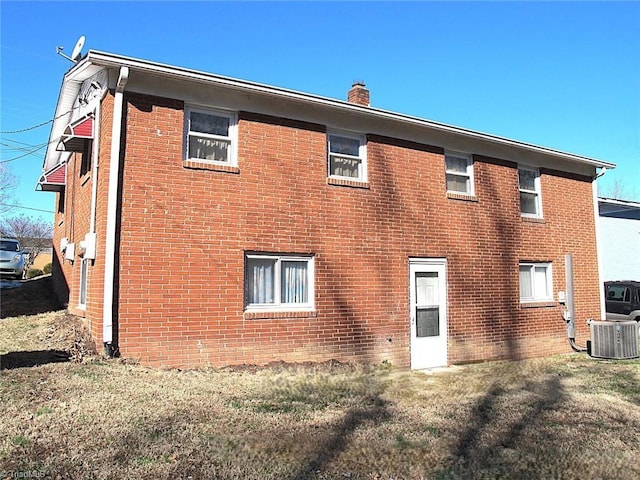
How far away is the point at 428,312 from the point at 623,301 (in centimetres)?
894

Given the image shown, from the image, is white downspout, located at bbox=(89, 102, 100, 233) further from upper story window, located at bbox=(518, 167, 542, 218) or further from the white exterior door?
upper story window, located at bbox=(518, 167, 542, 218)

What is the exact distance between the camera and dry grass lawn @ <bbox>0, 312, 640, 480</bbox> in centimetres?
449

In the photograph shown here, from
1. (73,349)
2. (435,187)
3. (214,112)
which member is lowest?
(73,349)

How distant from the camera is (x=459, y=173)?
1198 centimetres

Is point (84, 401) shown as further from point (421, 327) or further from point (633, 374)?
point (633, 374)

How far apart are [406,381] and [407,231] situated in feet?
10.7

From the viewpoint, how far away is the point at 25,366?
7.19m

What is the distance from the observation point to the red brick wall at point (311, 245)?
8.23 metres

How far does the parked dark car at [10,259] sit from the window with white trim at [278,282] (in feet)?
44.2

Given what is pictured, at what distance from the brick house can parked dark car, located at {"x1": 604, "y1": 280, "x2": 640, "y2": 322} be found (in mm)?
4343

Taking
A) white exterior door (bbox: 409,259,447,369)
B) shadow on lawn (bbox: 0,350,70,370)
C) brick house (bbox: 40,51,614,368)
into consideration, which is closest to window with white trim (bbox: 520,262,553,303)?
brick house (bbox: 40,51,614,368)

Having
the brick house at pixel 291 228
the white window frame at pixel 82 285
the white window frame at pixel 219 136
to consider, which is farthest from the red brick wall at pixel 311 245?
the white window frame at pixel 82 285

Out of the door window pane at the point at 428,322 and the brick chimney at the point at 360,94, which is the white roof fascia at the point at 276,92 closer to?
the brick chimney at the point at 360,94

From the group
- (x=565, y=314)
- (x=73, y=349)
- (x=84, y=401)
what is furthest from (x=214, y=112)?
(x=565, y=314)
